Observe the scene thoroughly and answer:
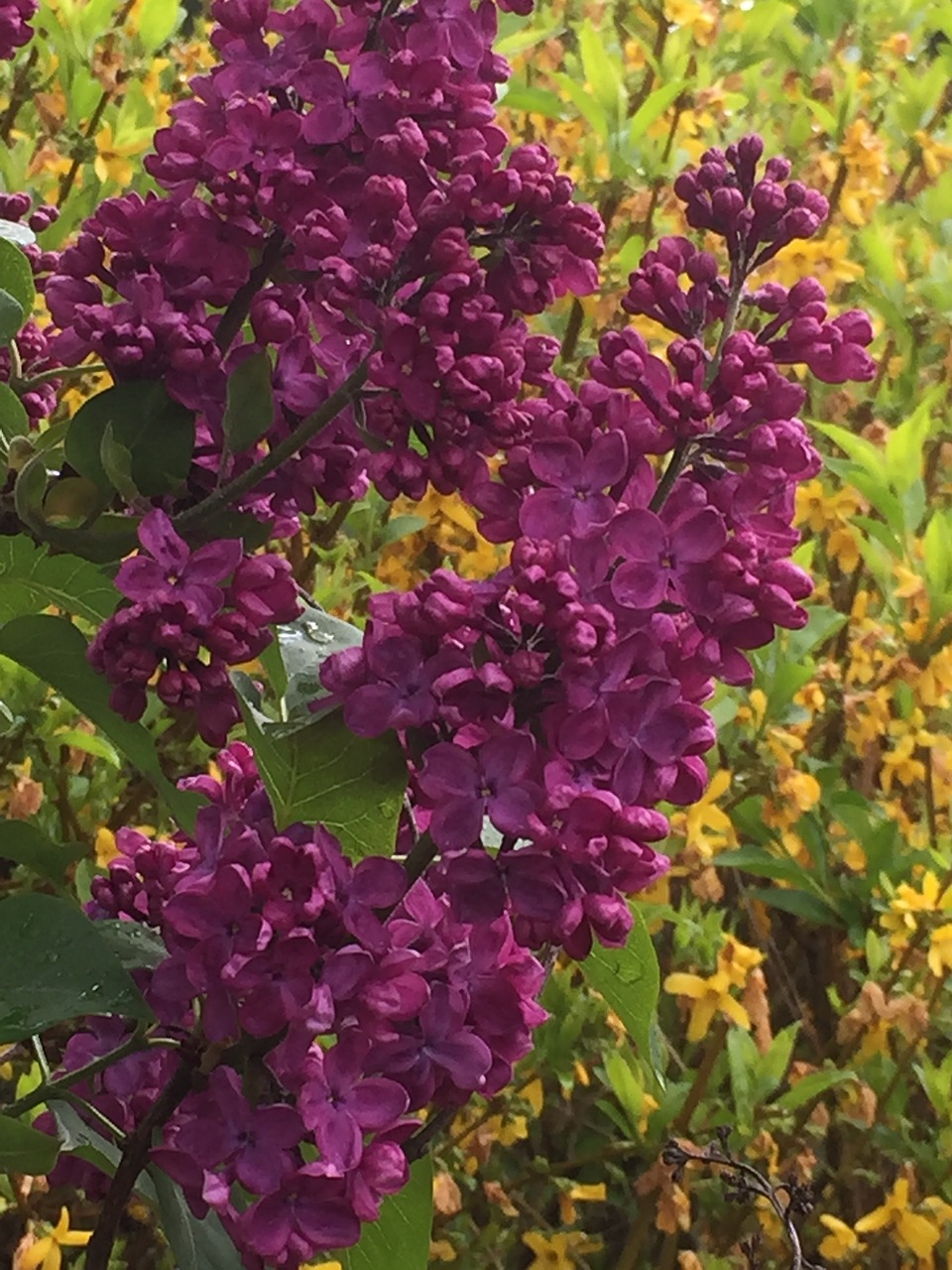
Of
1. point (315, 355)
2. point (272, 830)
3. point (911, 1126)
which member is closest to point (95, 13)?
point (315, 355)

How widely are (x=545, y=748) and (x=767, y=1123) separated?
620mm

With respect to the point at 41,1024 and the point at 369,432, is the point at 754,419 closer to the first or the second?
the point at 369,432

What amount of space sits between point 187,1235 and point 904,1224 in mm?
542

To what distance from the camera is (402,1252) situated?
0.49m

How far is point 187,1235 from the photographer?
484 millimetres

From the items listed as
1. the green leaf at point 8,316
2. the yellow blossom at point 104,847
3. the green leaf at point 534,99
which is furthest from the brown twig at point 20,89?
the green leaf at point 8,316

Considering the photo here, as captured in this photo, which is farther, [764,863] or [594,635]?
[764,863]

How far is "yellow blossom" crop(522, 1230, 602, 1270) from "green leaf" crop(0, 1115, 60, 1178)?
0.59 m

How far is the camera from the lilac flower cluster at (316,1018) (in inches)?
15.0

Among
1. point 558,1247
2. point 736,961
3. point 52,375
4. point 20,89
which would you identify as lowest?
point 558,1247

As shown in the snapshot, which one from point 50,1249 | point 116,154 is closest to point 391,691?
point 50,1249

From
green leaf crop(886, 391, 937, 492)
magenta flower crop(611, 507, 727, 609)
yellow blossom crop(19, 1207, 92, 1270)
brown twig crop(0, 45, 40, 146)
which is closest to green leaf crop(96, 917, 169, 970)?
magenta flower crop(611, 507, 727, 609)

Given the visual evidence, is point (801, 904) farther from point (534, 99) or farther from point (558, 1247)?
point (534, 99)

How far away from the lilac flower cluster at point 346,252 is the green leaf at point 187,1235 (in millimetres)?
226
